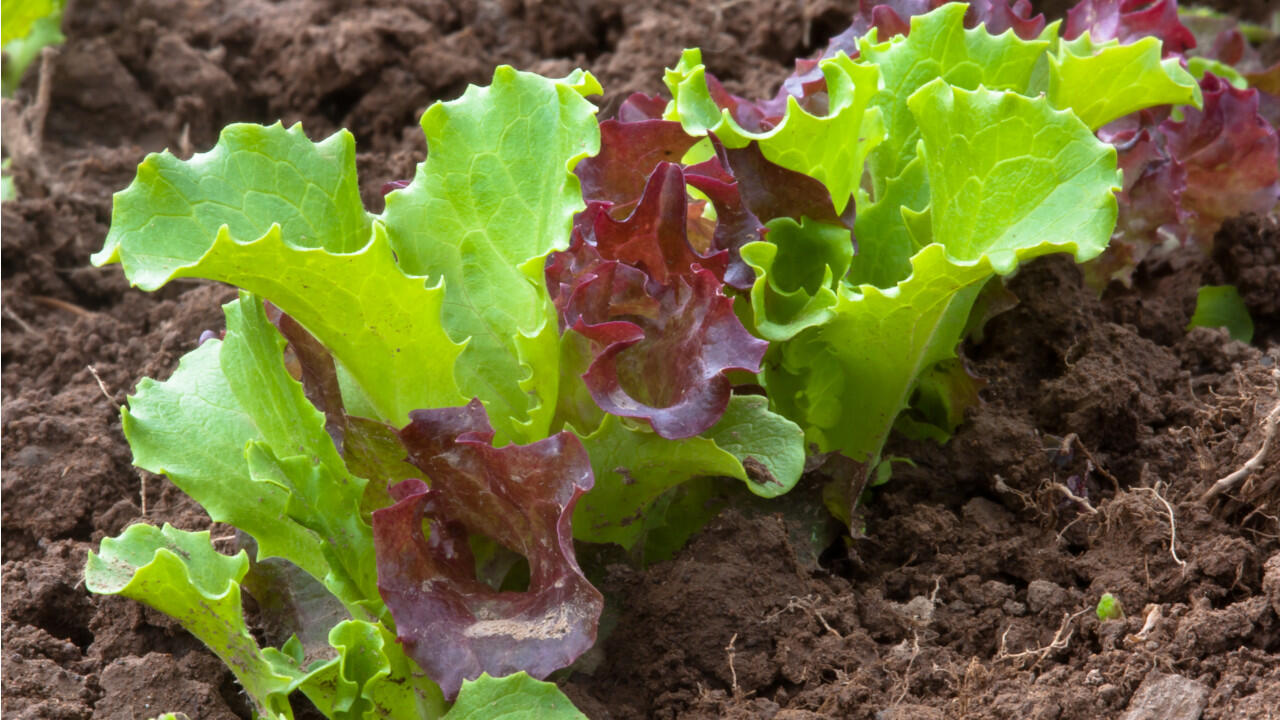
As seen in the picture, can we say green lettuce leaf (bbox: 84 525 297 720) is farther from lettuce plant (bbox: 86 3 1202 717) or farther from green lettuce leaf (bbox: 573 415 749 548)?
green lettuce leaf (bbox: 573 415 749 548)

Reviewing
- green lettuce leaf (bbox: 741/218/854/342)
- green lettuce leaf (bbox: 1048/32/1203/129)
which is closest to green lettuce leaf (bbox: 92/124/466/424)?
green lettuce leaf (bbox: 741/218/854/342)

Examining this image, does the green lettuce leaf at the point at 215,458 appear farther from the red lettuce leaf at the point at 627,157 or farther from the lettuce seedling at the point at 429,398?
the red lettuce leaf at the point at 627,157

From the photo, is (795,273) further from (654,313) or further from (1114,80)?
(1114,80)

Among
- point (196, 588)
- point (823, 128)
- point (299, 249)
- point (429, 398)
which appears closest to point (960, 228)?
point (823, 128)

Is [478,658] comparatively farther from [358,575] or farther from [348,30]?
[348,30]

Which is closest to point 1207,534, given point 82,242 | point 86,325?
point 86,325

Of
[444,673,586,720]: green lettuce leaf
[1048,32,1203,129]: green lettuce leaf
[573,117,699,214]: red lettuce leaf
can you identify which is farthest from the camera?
[1048,32,1203,129]: green lettuce leaf
